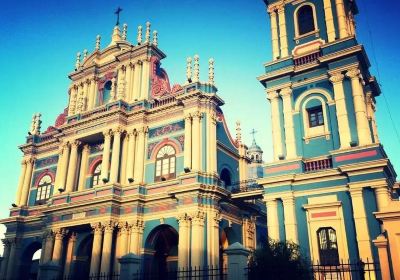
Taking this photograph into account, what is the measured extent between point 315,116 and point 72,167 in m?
18.1

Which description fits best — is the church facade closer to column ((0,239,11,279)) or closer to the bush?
column ((0,239,11,279))

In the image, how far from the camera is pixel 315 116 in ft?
68.0

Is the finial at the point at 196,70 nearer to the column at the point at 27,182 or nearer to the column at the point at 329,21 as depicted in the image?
the column at the point at 329,21

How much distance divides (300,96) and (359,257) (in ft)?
28.8

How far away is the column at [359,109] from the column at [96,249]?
16.3 metres

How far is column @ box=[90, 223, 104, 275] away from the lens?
23.8 metres

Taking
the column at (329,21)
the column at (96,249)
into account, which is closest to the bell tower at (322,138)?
the column at (329,21)

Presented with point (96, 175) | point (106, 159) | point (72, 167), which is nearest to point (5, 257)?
point (72, 167)

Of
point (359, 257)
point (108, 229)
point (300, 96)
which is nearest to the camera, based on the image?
point (359, 257)

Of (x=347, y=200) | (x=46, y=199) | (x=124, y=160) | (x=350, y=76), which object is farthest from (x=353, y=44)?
(x=46, y=199)

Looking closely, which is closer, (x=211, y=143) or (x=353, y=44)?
(x=353, y=44)

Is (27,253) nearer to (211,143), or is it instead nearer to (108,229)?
(108,229)

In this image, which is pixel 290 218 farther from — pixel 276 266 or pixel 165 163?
pixel 165 163

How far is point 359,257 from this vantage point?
16750 mm
